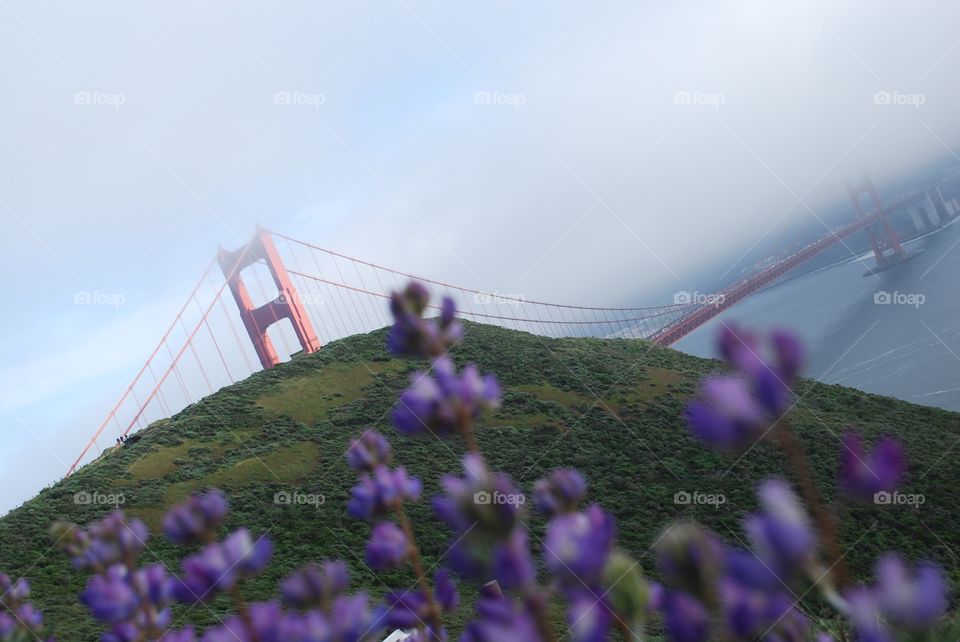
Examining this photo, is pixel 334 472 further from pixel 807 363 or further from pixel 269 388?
pixel 807 363

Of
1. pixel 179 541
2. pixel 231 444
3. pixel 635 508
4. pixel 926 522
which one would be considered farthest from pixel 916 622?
pixel 231 444

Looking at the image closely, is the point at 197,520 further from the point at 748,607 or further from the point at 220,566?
the point at 748,607

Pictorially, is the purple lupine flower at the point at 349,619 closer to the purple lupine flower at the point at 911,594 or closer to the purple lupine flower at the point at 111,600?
the purple lupine flower at the point at 111,600

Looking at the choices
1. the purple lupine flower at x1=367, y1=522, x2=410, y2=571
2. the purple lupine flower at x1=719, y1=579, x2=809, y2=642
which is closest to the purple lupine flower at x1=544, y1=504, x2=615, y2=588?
the purple lupine flower at x1=719, y1=579, x2=809, y2=642

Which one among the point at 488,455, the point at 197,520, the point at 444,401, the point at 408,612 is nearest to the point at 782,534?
the point at 444,401

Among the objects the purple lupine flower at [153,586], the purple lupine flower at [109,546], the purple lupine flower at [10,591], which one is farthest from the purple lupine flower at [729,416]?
the purple lupine flower at [10,591]
